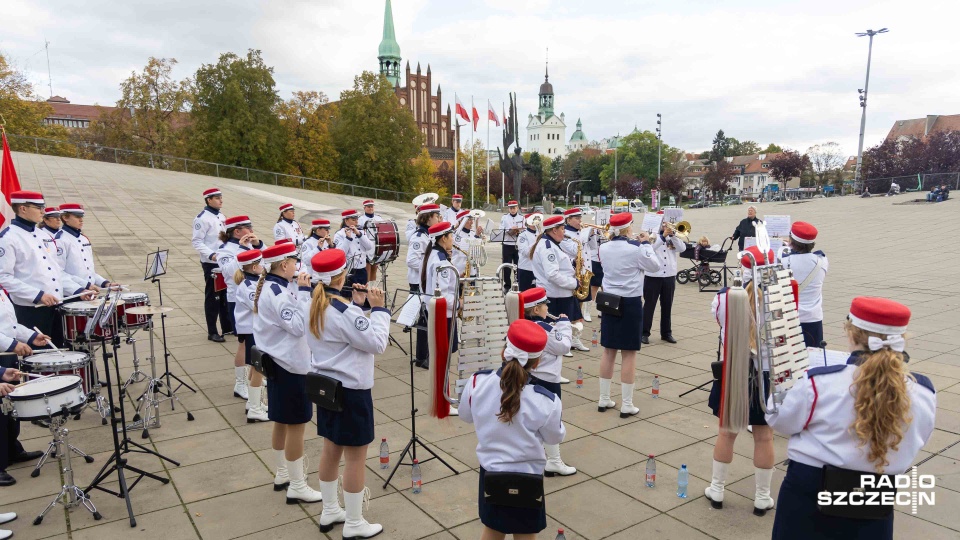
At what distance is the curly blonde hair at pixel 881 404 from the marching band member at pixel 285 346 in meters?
3.80

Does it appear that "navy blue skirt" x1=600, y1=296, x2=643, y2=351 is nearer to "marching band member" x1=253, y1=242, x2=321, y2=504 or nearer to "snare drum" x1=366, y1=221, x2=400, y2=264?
"marching band member" x1=253, y1=242, x2=321, y2=504

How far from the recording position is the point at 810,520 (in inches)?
117

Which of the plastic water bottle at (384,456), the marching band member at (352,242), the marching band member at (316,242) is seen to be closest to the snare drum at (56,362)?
the plastic water bottle at (384,456)

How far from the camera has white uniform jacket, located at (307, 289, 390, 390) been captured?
13.4 feet

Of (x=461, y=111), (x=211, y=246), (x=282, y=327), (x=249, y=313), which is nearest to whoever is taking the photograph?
(x=282, y=327)

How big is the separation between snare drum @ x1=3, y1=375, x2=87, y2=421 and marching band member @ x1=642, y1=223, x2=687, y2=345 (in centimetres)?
796

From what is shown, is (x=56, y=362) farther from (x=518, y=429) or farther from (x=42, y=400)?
(x=518, y=429)

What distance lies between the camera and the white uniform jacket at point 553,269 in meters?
7.48

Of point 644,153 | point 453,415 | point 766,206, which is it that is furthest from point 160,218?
point 644,153

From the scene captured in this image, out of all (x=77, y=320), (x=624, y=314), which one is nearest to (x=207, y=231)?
(x=77, y=320)

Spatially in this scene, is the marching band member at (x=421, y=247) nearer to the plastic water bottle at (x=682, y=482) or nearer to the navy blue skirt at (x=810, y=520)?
the plastic water bottle at (x=682, y=482)

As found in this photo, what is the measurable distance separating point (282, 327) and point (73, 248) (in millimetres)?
5143

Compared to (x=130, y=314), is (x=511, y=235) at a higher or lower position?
higher

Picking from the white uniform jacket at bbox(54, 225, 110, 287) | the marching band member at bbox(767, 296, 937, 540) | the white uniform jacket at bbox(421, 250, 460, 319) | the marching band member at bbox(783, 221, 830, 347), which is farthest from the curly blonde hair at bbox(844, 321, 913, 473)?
the white uniform jacket at bbox(54, 225, 110, 287)
